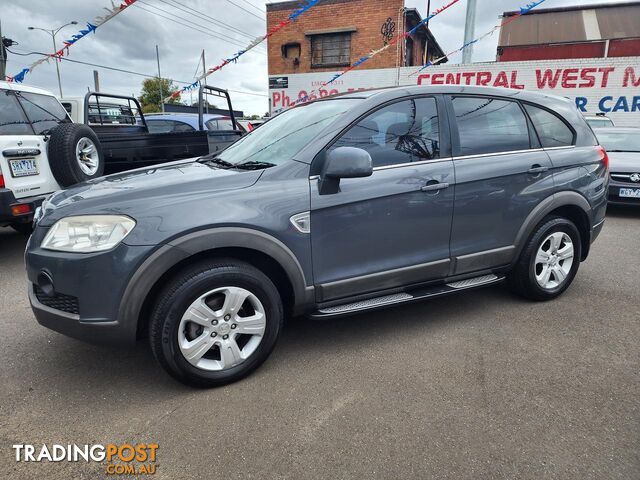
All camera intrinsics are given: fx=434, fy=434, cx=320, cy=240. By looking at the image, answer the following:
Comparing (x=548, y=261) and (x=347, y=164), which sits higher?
(x=347, y=164)

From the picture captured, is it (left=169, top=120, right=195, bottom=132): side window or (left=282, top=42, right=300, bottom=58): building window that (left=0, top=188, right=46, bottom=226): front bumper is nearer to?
(left=169, top=120, right=195, bottom=132): side window

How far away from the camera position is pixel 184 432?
84.0 inches

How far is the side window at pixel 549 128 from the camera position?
351cm

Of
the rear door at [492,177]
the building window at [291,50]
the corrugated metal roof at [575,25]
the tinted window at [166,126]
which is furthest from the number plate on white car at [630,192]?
the building window at [291,50]

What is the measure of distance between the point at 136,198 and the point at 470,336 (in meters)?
2.38

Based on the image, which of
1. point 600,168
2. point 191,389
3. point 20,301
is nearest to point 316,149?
point 191,389

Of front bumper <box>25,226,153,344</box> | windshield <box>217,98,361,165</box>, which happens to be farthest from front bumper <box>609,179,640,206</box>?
front bumper <box>25,226,153,344</box>

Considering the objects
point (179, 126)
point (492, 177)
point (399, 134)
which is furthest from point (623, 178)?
point (179, 126)

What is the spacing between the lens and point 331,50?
19.5m

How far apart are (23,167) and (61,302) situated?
309cm

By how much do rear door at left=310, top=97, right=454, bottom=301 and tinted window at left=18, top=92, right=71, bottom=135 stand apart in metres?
4.27

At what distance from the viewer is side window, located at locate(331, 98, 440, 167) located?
282cm

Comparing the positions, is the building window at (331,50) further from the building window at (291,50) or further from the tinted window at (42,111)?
the tinted window at (42,111)

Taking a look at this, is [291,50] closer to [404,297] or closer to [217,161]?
[217,161]
